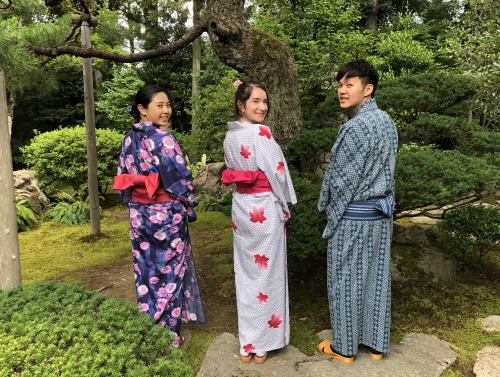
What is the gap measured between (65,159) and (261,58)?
6345 millimetres

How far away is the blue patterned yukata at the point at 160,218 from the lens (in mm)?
3061

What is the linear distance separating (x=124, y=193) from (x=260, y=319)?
1496 mm

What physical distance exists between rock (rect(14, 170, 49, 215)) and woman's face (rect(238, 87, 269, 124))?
6.88 m

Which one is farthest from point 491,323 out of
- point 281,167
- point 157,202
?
point 157,202

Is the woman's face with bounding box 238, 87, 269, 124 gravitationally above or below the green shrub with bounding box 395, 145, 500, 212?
above

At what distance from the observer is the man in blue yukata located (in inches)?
109

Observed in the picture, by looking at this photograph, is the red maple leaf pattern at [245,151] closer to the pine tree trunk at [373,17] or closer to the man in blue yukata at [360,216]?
the man in blue yukata at [360,216]

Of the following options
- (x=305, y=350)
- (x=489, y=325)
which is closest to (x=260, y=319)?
(x=305, y=350)

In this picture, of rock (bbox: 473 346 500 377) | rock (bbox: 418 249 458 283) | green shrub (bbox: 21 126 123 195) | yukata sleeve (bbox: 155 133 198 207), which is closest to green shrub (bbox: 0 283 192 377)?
yukata sleeve (bbox: 155 133 198 207)

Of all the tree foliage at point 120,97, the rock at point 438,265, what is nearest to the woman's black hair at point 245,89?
the rock at point 438,265

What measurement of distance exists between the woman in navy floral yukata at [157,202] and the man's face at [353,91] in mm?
1307

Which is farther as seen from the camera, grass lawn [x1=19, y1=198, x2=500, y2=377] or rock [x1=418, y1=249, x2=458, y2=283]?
→ rock [x1=418, y1=249, x2=458, y2=283]

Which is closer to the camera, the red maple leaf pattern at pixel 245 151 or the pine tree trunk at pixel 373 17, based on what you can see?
the red maple leaf pattern at pixel 245 151

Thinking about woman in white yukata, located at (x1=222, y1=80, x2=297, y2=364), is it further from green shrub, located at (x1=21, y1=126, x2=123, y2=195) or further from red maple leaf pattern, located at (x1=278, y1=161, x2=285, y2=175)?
green shrub, located at (x1=21, y1=126, x2=123, y2=195)
